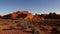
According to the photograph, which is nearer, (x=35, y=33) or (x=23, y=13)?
(x=35, y=33)

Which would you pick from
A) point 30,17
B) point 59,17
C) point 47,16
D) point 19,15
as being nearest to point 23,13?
point 19,15

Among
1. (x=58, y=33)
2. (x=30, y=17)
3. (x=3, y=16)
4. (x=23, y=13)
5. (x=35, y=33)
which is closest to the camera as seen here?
(x=35, y=33)

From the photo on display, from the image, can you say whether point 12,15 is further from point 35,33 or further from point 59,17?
point 35,33

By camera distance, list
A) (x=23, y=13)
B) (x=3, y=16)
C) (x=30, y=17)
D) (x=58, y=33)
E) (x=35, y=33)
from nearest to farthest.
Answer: (x=35, y=33) → (x=58, y=33) → (x=30, y=17) → (x=23, y=13) → (x=3, y=16)

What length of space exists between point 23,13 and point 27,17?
5463mm

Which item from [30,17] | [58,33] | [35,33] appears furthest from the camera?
[30,17]

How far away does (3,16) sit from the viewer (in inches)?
2781

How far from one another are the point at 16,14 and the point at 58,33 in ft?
158

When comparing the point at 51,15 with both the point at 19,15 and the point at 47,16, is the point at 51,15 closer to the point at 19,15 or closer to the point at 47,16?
the point at 47,16

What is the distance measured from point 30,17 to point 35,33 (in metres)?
42.2

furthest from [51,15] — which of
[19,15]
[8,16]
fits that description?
[8,16]

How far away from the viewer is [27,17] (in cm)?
5953

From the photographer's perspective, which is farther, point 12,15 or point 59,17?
point 12,15

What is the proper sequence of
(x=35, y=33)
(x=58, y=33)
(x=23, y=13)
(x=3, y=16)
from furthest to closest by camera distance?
(x=3, y=16) → (x=23, y=13) → (x=58, y=33) → (x=35, y=33)
